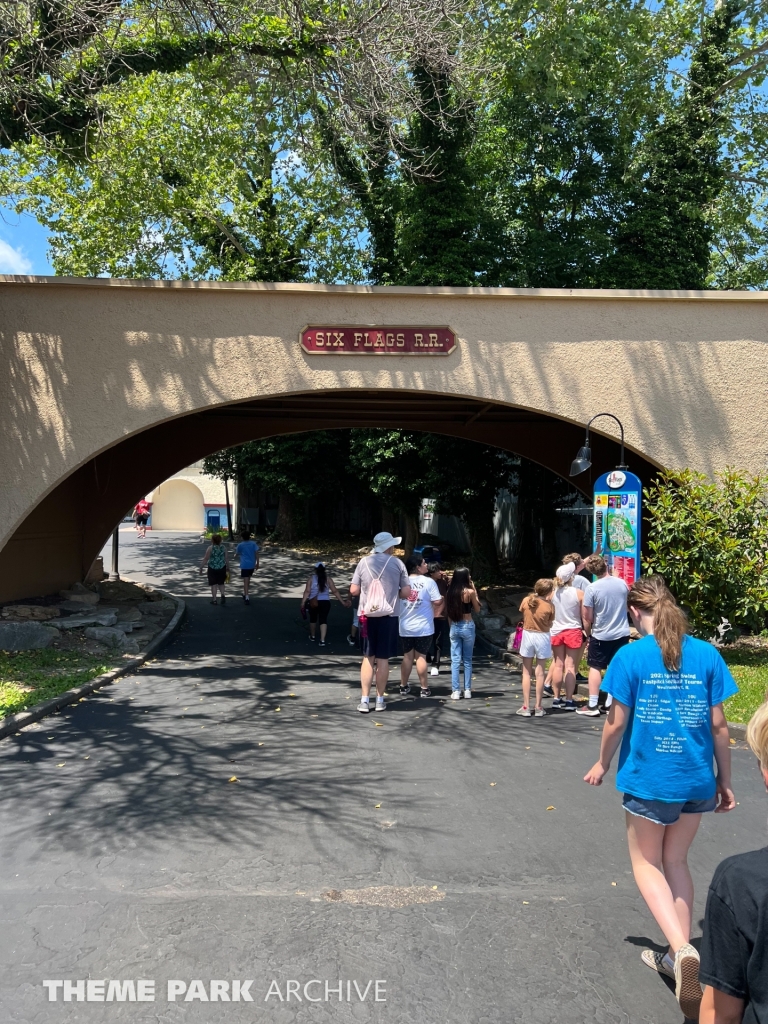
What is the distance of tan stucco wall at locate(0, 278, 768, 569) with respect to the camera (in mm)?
12477

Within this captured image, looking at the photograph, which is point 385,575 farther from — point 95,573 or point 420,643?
point 95,573

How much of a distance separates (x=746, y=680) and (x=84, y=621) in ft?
31.0

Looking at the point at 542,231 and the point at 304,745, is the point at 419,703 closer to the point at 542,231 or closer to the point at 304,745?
the point at 304,745

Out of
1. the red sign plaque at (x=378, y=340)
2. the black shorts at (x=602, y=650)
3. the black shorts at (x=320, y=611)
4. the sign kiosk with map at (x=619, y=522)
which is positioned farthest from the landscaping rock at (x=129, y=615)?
the black shorts at (x=602, y=650)

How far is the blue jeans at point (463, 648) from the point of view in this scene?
10.4 m

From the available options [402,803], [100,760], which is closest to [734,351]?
[402,803]

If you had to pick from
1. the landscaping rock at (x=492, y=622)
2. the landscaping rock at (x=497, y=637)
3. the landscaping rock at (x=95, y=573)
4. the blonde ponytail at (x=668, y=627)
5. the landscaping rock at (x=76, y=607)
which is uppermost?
the blonde ponytail at (x=668, y=627)

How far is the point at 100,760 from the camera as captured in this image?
296 inches

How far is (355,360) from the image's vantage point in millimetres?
12742

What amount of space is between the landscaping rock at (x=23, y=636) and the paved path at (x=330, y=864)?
135 inches

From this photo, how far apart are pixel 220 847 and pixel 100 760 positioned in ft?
8.07

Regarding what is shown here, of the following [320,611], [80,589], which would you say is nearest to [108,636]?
[320,611]

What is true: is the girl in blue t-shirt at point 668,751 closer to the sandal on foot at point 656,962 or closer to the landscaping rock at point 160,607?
the sandal on foot at point 656,962

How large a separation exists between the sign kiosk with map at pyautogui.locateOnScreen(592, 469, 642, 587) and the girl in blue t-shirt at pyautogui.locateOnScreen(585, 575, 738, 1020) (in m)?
7.18
